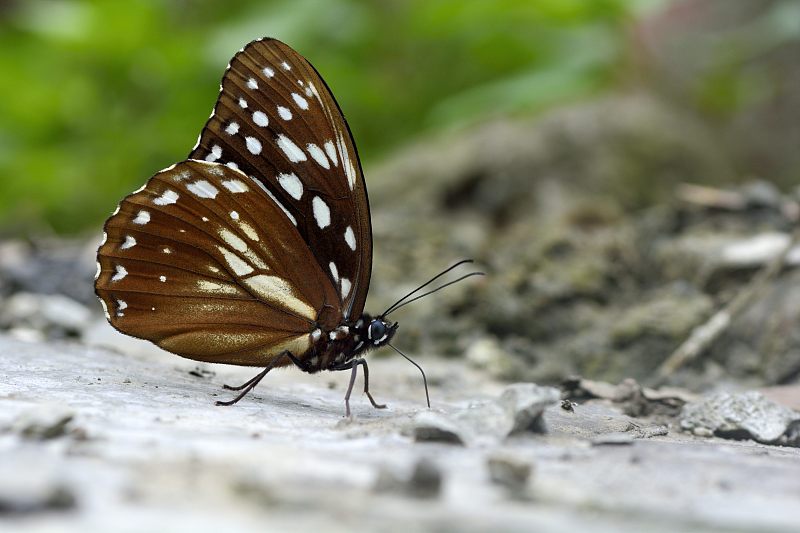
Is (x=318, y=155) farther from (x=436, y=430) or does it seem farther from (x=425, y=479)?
(x=425, y=479)

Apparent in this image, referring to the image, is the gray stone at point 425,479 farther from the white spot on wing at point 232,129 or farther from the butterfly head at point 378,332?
the white spot on wing at point 232,129

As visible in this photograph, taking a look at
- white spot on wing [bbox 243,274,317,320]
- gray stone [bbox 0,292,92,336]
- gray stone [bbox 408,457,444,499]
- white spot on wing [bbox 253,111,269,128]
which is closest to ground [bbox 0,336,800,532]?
gray stone [bbox 408,457,444,499]

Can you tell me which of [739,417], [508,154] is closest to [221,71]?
[508,154]

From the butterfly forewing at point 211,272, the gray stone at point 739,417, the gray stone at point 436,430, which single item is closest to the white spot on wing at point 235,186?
the butterfly forewing at point 211,272

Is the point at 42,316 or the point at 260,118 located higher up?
the point at 260,118

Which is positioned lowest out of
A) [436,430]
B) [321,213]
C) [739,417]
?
[436,430]

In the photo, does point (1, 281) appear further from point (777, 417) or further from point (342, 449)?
point (777, 417)

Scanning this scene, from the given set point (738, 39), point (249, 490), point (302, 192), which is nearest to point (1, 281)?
point (302, 192)

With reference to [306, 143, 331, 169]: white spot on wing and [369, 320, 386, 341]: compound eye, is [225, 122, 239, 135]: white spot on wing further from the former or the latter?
[369, 320, 386, 341]: compound eye
